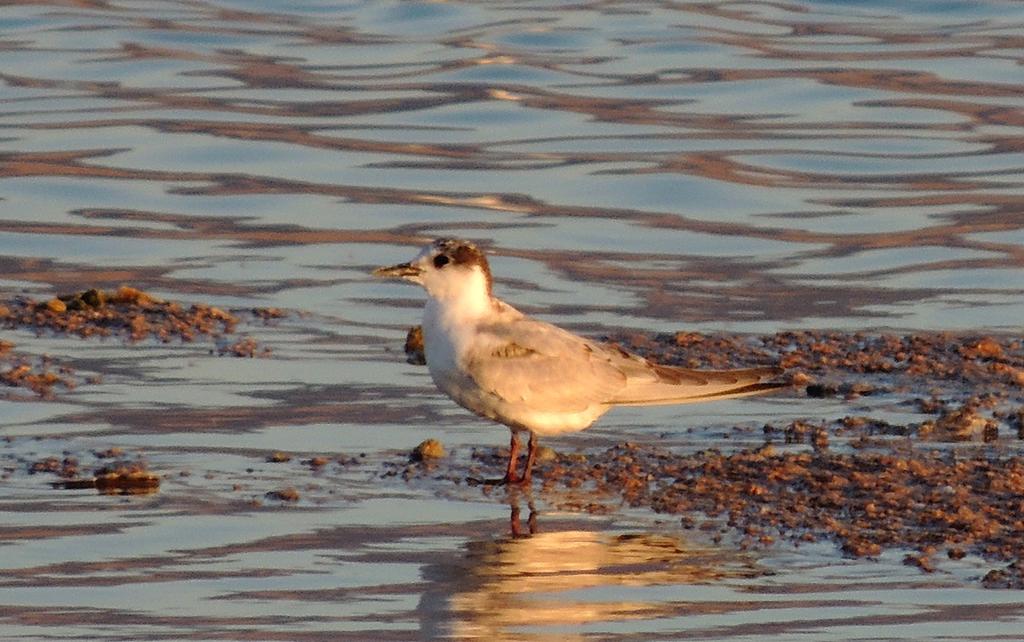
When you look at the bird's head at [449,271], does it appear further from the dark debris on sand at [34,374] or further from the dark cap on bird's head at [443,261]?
the dark debris on sand at [34,374]

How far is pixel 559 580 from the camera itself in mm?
6793

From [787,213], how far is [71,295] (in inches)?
182

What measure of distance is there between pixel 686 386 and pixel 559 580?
174 cm

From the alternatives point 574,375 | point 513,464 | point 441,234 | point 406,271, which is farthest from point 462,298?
point 441,234

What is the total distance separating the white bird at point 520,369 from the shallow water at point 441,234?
0.28 m

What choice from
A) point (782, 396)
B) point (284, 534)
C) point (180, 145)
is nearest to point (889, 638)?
point (284, 534)

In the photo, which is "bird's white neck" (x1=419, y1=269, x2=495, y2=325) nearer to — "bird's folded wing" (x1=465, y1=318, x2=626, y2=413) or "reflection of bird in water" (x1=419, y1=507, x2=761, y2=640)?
"bird's folded wing" (x1=465, y1=318, x2=626, y2=413)

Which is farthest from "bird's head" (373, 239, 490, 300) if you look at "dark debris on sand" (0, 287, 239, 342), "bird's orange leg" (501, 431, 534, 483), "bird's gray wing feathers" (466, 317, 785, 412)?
"dark debris on sand" (0, 287, 239, 342)

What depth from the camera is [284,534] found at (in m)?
7.22

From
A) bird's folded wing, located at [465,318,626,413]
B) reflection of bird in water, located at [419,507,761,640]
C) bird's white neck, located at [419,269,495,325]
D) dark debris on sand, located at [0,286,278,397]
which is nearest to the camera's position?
reflection of bird in water, located at [419,507,761,640]

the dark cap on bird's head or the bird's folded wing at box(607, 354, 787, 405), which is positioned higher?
the dark cap on bird's head

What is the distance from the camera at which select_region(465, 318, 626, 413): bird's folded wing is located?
26.5 feet

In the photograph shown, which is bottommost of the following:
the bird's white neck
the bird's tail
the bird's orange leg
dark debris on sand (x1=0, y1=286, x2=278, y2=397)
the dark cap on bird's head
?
dark debris on sand (x1=0, y1=286, x2=278, y2=397)

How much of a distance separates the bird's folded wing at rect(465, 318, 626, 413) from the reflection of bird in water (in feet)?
2.73
